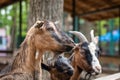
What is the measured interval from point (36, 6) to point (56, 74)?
1.32m

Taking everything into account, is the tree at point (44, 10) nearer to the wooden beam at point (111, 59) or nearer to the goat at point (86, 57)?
the goat at point (86, 57)

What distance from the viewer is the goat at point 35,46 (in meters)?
3.32

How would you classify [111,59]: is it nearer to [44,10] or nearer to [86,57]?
[44,10]

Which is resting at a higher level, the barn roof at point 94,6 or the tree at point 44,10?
the barn roof at point 94,6

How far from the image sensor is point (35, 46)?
134 inches

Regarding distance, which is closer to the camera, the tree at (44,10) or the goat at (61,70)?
the goat at (61,70)

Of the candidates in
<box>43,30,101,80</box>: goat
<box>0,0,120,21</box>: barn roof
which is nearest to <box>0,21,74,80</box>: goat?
<box>43,30,101,80</box>: goat

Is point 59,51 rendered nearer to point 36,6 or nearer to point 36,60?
point 36,60

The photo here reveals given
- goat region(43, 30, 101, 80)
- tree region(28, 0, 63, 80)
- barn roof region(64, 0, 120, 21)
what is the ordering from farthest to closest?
1. barn roof region(64, 0, 120, 21)
2. tree region(28, 0, 63, 80)
3. goat region(43, 30, 101, 80)

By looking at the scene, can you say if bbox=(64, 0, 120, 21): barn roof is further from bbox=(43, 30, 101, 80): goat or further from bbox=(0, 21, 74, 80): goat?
bbox=(0, 21, 74, 80): goat

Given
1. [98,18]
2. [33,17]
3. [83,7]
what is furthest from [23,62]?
[98,18]

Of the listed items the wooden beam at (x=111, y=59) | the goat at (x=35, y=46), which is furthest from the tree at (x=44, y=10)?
the wooden beam at (x=111, y=59)

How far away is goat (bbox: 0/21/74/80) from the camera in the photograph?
10.9 ft

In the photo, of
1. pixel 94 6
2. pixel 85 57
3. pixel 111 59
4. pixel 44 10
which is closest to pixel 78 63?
pixel 85 57
